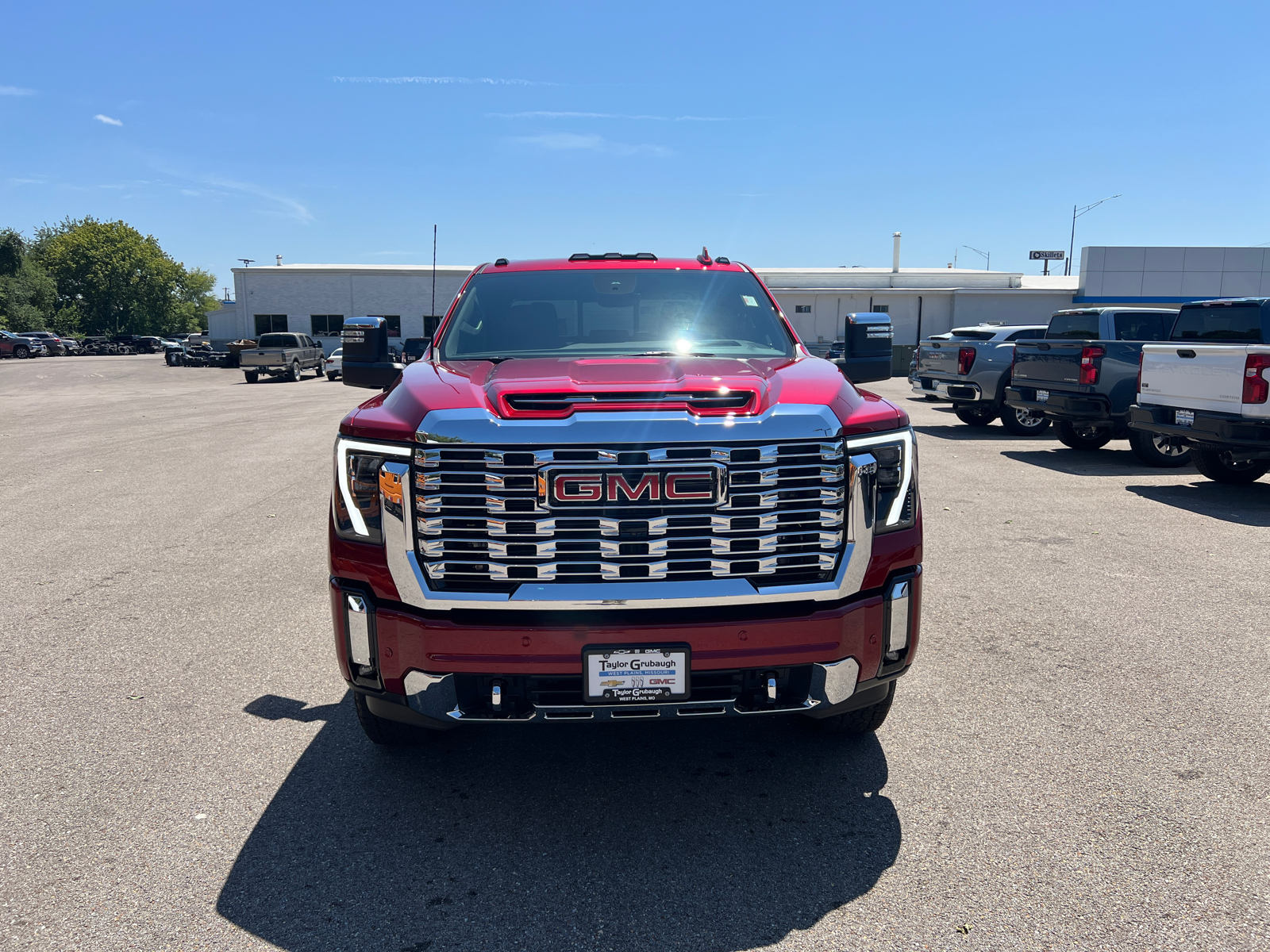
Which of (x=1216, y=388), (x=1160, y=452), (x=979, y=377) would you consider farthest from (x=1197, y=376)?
(x=979, y=377)

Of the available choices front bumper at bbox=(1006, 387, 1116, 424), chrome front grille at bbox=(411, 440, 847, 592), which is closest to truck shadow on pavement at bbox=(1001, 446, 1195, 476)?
front bumper at bbox=(1006, 387, 1116, 424)

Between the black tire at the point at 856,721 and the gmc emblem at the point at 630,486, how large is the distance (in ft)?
4.25

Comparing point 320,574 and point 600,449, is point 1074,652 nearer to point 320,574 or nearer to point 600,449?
point 600,449

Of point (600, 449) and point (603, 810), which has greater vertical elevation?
point (600, 449)

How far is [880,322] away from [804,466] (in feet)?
5.73

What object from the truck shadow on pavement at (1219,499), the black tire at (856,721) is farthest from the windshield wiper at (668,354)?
the truck shadow on pavement at (1219,499)

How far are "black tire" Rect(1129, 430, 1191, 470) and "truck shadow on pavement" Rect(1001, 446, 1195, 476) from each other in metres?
0.08

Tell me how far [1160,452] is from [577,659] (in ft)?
37.9

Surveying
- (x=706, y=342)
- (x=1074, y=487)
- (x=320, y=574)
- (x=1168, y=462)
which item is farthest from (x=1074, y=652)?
(x=1168, y=462)

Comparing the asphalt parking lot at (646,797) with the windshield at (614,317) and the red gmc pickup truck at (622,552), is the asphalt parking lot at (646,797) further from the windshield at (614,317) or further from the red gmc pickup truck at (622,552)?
the windshield at (614,317)

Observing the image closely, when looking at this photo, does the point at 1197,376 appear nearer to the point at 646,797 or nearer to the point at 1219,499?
the point at 1219,499

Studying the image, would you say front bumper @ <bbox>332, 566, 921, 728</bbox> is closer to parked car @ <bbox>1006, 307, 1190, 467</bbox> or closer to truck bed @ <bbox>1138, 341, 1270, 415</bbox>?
truck bed @ <bbox>1138, 341, 1270, 415</bbox>

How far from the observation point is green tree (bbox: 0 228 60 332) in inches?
3086

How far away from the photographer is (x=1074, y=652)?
16.3 ft
